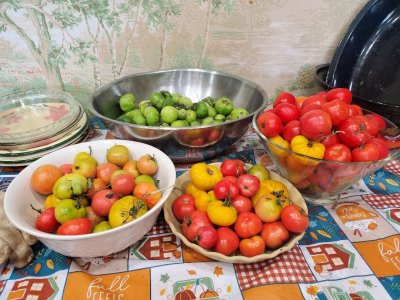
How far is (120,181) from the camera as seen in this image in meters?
0.69

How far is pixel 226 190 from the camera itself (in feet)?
2.26

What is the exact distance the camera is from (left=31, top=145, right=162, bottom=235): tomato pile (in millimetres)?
616

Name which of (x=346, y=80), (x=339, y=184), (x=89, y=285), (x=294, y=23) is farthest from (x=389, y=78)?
(x=89, y=285)

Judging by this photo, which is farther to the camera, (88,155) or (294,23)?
(294,23)

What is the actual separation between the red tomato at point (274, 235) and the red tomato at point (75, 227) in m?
0.37

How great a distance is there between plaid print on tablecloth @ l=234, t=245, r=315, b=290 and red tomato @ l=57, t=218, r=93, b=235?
1.06 ft

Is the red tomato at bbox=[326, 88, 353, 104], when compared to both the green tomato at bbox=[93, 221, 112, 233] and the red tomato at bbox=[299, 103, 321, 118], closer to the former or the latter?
the red tomato at bbox=[299, 103, 321, 118]

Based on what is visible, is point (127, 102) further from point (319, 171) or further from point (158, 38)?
point (319, 171)

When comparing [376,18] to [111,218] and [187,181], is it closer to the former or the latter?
[187,181]

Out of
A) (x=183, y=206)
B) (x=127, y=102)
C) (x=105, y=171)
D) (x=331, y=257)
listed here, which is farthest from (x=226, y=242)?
(x=127, y=102)

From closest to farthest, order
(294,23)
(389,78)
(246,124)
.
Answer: (246,124) < (389,78) < (294,23)

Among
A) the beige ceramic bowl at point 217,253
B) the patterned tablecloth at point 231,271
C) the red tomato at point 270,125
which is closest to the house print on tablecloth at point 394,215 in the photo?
the patterned tablecloth at point 231,271

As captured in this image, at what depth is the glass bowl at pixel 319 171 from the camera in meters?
0.67

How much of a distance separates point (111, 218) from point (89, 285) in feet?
0.46
